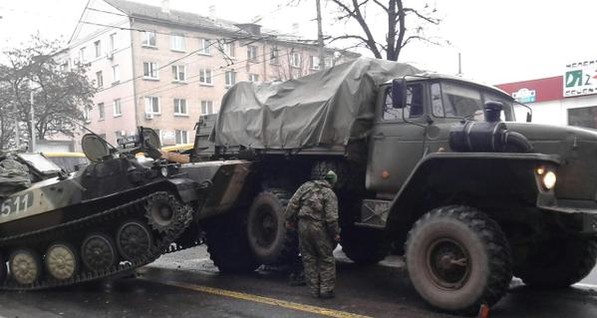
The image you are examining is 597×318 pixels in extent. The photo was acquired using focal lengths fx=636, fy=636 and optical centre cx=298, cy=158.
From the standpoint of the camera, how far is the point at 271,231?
9.17 m

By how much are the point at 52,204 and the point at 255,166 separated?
9.41ft

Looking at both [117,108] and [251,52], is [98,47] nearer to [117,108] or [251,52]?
[117,108]

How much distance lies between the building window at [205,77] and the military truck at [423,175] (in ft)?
125

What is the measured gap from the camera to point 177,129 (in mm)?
45969

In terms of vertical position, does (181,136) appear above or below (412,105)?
above

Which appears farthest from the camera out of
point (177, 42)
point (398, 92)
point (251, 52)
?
point (251, 52)

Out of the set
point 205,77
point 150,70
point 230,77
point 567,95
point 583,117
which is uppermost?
point 150,70

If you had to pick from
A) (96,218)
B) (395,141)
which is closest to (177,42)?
(96,218)

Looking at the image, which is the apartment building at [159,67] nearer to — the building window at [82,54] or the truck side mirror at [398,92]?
the building window at [82,54]

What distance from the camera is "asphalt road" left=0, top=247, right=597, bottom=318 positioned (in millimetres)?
6809

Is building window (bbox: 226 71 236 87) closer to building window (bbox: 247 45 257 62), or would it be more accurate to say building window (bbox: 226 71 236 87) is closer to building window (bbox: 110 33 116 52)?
building window (bbox: 247 45 257 62)

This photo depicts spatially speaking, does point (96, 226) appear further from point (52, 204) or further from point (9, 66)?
point (9, 66)

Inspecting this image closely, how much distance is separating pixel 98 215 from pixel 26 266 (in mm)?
1433

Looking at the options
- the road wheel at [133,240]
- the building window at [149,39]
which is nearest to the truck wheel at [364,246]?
the road wheel at [133,240]
